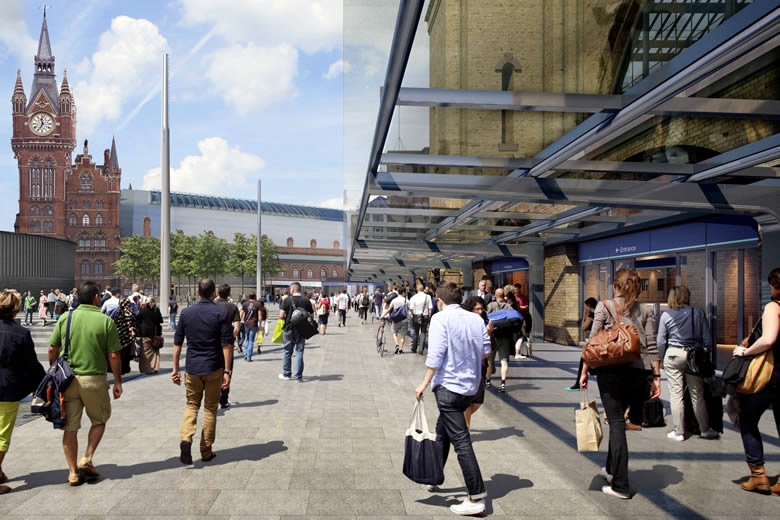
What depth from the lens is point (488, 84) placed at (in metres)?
6.20

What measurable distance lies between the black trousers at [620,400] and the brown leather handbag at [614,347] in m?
0.10

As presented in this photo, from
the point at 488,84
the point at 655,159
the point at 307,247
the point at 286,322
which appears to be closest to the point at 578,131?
the point at 488,84

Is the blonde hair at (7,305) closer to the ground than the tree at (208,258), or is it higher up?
closer to the ground

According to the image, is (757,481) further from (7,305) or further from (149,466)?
(7,305)

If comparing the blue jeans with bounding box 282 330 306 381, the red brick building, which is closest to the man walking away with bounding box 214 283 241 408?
the blue jeans with bounding box 282 330 306 381

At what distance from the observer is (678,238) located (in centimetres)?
1284

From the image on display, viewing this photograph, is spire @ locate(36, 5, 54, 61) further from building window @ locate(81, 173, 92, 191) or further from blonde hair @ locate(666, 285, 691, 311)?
blonde hair @ locate(666, 285, 691, 311)

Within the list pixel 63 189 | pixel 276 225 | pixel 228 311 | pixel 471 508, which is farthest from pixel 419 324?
pixel 276 225

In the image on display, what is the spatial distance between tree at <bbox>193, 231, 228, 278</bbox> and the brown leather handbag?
60.9 metres

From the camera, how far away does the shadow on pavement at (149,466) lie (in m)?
5.41

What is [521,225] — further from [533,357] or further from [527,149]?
[527,149]

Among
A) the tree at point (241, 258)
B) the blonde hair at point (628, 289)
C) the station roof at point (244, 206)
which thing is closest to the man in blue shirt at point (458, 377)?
the blonde hair at point (628, 289)

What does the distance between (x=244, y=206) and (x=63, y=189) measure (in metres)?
32.1

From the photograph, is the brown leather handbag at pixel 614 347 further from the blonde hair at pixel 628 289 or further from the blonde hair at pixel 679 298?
the blonde hair at pixel 679 298
